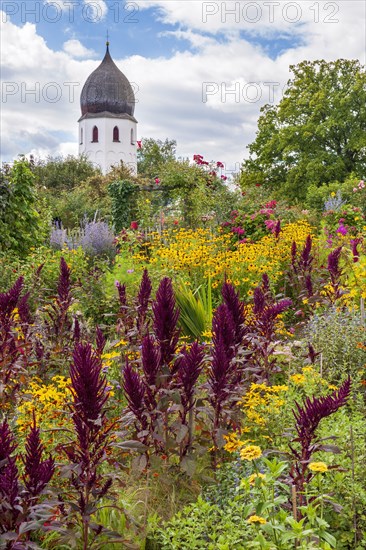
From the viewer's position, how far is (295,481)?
258cm

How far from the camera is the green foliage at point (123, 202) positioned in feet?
53.7

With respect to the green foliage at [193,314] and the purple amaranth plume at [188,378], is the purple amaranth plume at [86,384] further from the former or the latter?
the green foliage at [193,314]

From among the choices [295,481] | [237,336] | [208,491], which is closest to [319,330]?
[237,336]

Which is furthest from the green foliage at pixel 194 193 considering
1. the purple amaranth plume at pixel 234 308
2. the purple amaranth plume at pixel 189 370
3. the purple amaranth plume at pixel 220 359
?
the purple amaranth plume at pixel 189 370

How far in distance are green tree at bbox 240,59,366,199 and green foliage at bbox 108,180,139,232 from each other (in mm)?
12260

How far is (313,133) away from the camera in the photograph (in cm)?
2788

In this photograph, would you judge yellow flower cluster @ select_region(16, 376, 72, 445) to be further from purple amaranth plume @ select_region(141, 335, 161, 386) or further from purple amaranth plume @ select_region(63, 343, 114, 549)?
→ purple amaranth plume @ select_region(63, 343, 114, 549)

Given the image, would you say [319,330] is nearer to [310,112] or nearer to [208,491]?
[208,491]

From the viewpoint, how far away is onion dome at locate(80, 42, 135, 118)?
52.9 meters

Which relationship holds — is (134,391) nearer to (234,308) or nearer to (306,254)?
(234,308)

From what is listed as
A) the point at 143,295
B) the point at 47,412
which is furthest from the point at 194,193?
the point at 47,412

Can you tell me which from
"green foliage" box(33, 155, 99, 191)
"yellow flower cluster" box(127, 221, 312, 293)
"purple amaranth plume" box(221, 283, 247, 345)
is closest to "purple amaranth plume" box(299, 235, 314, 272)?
"yellow flower cluster" box(127, 221, 312, 293)

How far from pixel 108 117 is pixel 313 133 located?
29.5 meters

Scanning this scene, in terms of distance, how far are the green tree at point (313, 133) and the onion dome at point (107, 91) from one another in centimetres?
2691
